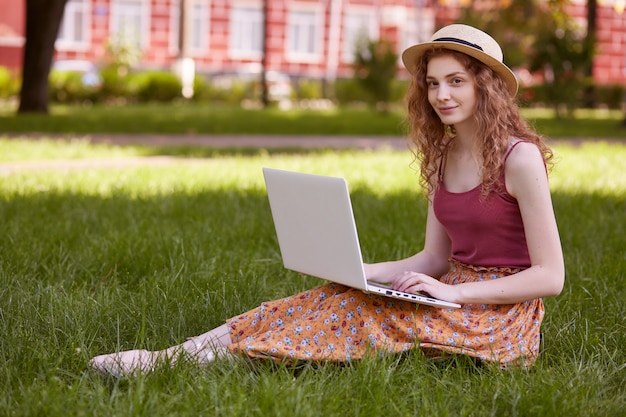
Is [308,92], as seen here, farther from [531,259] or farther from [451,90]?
[531,259]

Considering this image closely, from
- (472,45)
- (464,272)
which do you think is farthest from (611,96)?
(472,45)

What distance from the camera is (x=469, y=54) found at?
10.3 feet

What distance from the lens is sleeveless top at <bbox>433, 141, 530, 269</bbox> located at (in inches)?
126

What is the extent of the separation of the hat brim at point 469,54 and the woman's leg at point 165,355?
113 cm

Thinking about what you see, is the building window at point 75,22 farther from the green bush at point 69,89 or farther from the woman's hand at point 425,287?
the woman's hand at point 425,287

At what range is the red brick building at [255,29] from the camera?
1289 inches

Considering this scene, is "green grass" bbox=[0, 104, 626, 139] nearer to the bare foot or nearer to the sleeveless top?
the sleeveless top

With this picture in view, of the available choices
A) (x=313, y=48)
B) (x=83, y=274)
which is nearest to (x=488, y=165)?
(x=83, y=274)

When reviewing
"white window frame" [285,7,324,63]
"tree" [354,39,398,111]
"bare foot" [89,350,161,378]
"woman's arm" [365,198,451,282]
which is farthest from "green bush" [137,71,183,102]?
"bare foot" [89,350,161,378]

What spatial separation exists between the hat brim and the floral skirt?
766 millimetres

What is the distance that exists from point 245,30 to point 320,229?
3256cm

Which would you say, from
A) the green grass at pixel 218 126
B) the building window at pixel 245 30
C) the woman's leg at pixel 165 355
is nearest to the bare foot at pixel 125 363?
the woman's leg at pixel 165 355

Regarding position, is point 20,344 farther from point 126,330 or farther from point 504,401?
point 504,401

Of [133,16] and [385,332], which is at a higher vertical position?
[133,16]
